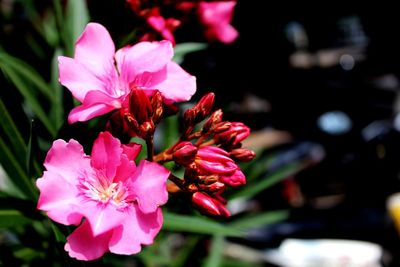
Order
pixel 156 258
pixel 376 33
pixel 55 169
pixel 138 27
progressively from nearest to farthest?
pixel 55 169 < pixel 138 27 < pixel 156 258 < pixel 376 33

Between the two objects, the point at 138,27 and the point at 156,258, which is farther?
the point at 156,258

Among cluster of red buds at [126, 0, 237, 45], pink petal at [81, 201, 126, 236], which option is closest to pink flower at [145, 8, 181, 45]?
cluster of red buds at [126, 0, 237, 45]

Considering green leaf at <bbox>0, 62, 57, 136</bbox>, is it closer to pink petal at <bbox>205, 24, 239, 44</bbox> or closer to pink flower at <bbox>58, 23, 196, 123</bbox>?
pink flower at <bbox>58, 23, 196, 123</bbox>

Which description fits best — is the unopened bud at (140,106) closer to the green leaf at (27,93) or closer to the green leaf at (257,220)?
the green leaf at (27,93)

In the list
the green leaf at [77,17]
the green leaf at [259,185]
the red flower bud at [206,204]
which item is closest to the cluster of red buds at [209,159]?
the red flower bud at [206,204]

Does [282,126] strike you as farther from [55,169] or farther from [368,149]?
[55,169]

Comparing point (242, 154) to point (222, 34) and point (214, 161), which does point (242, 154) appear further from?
point (222, 34)

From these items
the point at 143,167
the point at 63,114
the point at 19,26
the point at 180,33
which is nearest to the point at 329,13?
the point at 180,33
